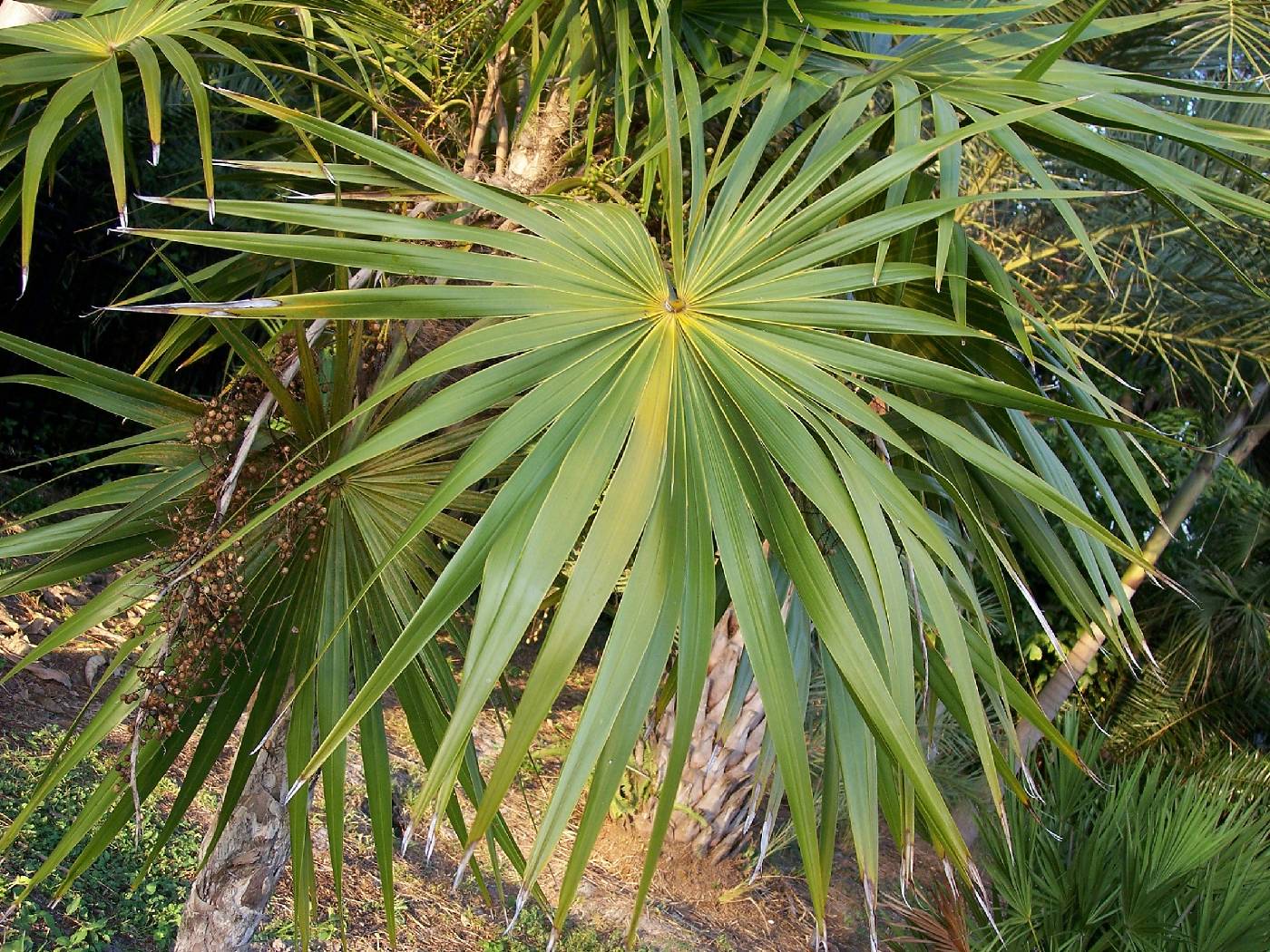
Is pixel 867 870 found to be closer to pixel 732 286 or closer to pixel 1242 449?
pixel 732 286

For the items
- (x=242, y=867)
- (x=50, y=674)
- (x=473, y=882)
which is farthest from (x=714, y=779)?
(x=50, y=674)

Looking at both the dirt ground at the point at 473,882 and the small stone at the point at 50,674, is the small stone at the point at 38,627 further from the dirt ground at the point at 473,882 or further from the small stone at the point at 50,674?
the small stone at the point at 50,674

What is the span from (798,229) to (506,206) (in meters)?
0.42

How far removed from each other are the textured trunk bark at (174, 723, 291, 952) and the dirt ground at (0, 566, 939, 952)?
0.90m

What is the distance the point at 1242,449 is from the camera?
530 centimetres

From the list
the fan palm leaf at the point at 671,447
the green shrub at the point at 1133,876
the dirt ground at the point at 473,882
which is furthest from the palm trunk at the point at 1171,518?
the fan palm leaf at the point at 671,447

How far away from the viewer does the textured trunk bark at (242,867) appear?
5.90 feet

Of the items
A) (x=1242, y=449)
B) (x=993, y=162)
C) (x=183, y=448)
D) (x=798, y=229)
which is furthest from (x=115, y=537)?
(x=1242, y=449)

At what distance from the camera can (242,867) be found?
181 centimetres

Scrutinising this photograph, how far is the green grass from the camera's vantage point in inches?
90.6

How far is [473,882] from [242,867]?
1796 millimetres

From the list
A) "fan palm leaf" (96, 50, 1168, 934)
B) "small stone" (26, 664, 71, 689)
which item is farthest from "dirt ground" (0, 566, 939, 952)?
"fan palm leaf" (96, 50, 1168, 934)

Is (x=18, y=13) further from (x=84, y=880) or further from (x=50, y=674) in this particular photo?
(x=50, y=674)

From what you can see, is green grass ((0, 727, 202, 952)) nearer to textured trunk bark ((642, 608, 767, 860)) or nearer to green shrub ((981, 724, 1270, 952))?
textured trunk bark ((642, 608, 767, 860))
